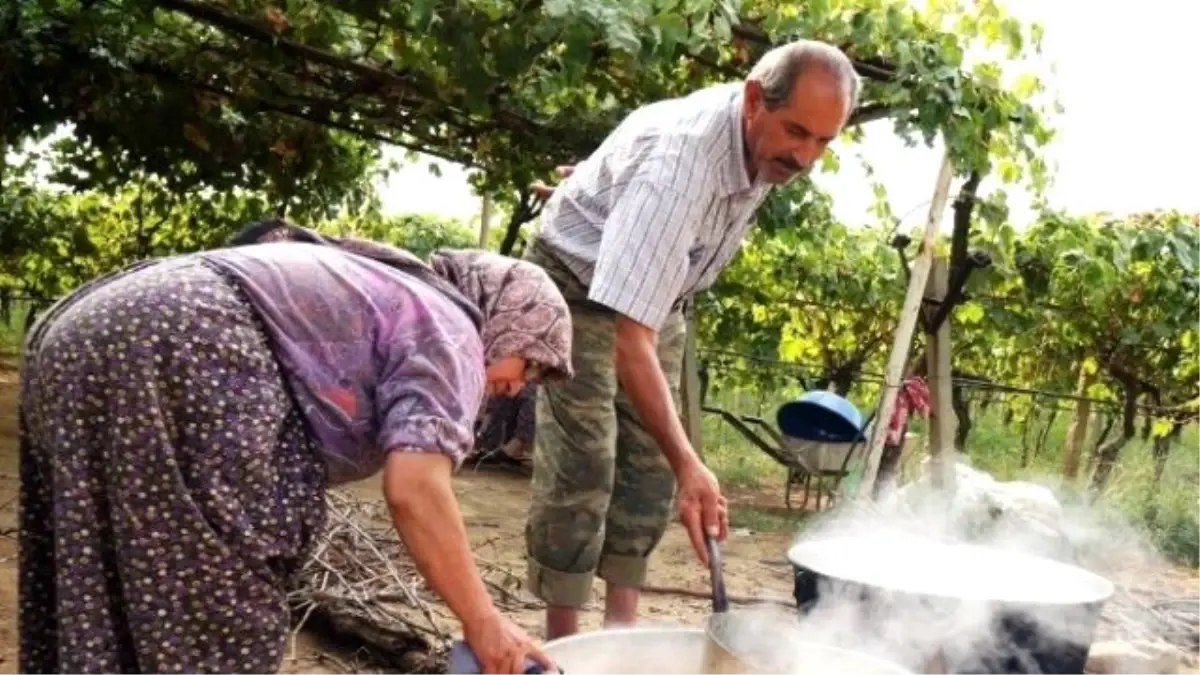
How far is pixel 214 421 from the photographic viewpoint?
1610mm

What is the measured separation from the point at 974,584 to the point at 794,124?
128cm

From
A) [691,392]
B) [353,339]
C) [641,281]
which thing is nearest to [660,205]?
[641,281]

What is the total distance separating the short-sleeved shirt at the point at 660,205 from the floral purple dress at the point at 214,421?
0.67 meters

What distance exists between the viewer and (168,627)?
1.63 metres

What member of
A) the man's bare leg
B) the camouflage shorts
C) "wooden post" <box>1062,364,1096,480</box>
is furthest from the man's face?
"wooden post" <box>1062,364,1096,480</box>

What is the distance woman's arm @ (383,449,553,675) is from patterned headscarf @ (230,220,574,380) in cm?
29

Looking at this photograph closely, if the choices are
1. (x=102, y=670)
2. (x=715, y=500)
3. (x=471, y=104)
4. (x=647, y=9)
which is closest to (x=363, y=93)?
Result: (x=471, y=104)

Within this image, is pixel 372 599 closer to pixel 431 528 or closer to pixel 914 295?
pixel 431 528

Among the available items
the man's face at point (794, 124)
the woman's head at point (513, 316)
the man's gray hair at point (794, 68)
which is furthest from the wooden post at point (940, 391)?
the woman's head at point (513, 316)

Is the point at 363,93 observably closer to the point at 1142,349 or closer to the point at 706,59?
the point at 706,59

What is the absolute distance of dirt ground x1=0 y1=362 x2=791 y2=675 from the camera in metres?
3.36

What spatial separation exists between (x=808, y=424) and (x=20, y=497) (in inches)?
209

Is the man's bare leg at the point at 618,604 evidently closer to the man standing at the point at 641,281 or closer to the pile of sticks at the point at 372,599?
the man standing at the point at 641,281

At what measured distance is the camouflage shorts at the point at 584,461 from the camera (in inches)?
109
